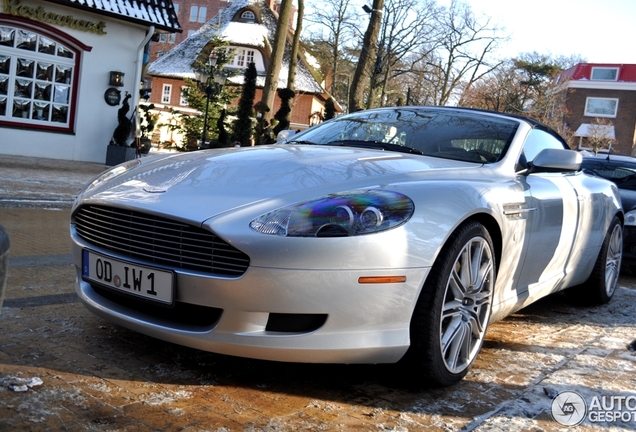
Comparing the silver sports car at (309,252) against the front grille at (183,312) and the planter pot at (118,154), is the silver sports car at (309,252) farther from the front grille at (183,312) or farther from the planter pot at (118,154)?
the planter pot at (118,154)

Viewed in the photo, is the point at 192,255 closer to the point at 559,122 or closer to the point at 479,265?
the point at 479,265

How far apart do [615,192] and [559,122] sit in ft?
Result: 146

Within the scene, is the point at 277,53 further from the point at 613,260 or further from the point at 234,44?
the point at 234,44

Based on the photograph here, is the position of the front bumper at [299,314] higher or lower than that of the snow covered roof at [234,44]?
lower

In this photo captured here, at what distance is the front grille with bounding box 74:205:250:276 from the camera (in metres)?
2.69

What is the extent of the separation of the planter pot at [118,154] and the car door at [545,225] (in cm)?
1173

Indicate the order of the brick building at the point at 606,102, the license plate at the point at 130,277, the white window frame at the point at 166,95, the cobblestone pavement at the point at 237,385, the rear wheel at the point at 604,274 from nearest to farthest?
1. the cobblestone pavement at the point at 237,385
2. the license plate at the point at 130,277
3. the rear wheel at the point at 604,274
4. the white window frame at the point at 166,95
5. the brick building at the point at 606,102

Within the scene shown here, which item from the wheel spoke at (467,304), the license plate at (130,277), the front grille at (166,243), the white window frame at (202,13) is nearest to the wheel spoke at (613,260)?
the wheel spoke at (467,304)

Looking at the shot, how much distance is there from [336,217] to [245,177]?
0.57 meters

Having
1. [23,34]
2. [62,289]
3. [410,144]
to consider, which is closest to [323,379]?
[410,144]

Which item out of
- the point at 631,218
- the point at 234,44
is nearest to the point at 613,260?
the point at 631,218

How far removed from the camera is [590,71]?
195 feet

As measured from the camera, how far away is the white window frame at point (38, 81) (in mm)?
14383

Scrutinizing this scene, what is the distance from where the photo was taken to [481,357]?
3750mm
